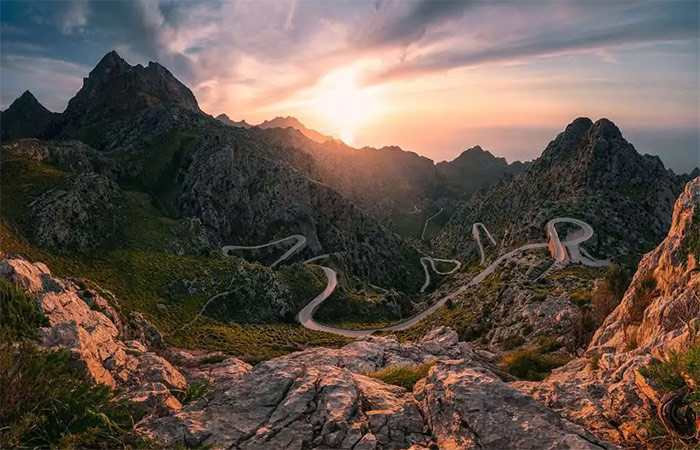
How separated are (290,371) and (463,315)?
5522 cm

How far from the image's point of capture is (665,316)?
15.5 metres

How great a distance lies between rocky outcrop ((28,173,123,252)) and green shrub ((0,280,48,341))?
66.4 metres

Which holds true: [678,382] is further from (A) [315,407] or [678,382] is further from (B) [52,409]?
(B) [52,409]

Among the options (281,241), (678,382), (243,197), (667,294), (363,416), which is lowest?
(281,241)

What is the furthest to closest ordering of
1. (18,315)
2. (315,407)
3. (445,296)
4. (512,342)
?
(445,296) → (512,342) → (18,315) → (315,407)

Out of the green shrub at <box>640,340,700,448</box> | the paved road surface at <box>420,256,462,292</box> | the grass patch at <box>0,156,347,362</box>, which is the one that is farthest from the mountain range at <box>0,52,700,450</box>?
the paved road surface at <box>420,256,462,292</box>

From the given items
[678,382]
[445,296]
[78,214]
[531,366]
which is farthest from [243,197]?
[678,382]

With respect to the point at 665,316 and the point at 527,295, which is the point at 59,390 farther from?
the point at 527,295

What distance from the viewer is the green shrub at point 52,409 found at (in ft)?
29.1

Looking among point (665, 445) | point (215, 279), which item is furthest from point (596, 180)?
point (665, 445)

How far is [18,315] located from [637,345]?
913 inches

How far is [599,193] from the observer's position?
381 ft

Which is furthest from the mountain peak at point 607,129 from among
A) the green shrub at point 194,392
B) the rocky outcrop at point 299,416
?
the green shrub at point 194,392

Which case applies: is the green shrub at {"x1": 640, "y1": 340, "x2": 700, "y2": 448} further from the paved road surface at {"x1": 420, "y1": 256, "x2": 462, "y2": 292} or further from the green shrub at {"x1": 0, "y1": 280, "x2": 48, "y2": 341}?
the paved road surface at {"x1": 420, "y1": 256, "x2": 462, "y2": 292}
